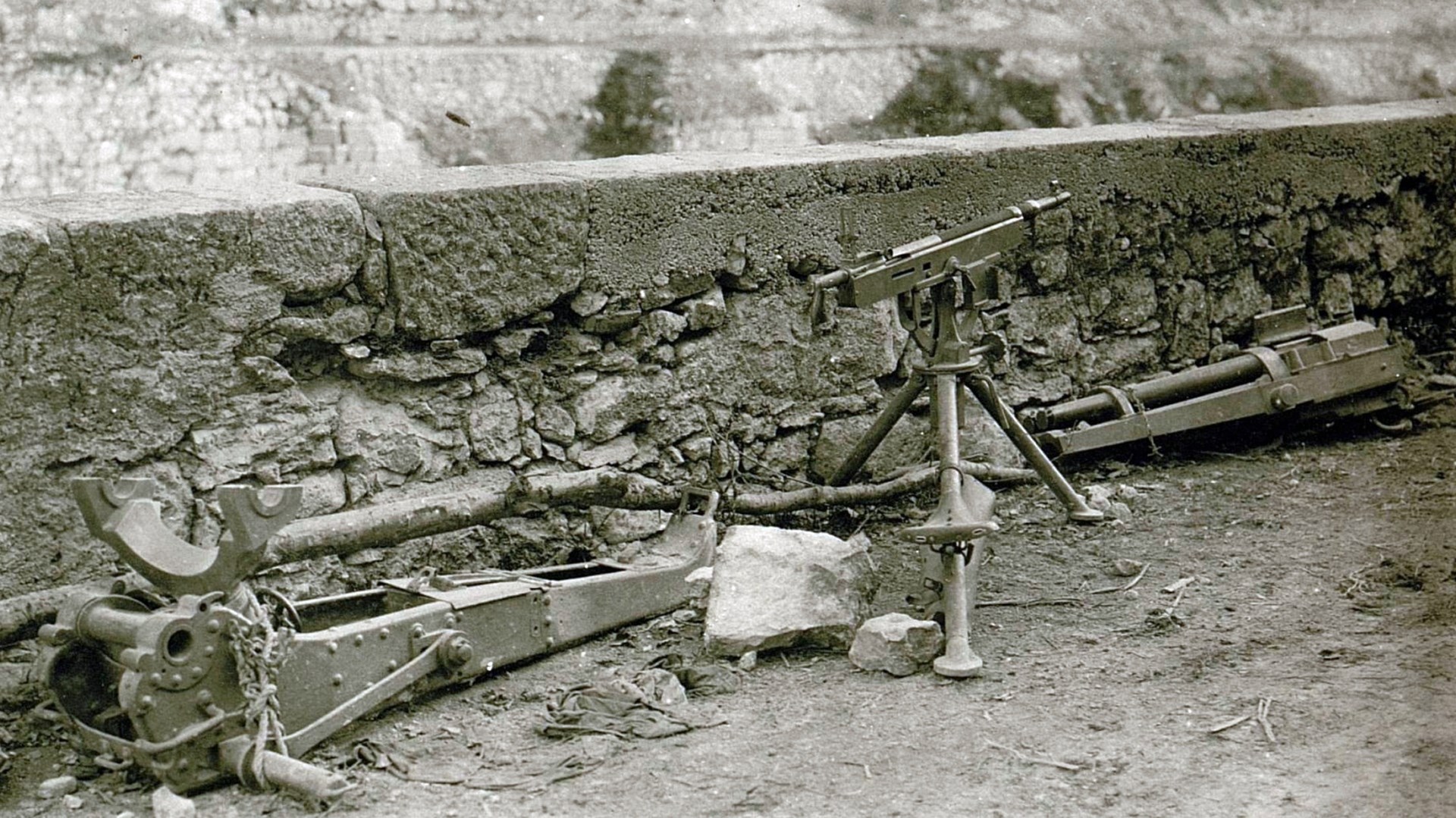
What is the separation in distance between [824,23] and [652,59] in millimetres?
1044

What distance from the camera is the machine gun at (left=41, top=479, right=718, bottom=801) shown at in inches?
112

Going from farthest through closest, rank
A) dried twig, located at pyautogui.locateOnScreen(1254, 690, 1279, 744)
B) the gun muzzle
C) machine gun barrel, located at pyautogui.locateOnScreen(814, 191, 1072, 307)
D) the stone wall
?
1. the gun muzzle
2. machine gun barrel, located at pyautogui.locateOnScreen(814, 191, 1072, 307)
3. the stone wall
4. dried twig, located at pyautogui.locateOnScreen(1254, 690, 1279, 744)

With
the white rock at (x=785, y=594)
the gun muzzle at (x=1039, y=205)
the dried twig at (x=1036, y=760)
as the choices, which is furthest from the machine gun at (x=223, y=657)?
the gun muzzle at (x=1039, y=205)

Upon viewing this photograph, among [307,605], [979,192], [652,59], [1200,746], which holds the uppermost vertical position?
[652,59]

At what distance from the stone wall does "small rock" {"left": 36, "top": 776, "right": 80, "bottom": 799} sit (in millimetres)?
500

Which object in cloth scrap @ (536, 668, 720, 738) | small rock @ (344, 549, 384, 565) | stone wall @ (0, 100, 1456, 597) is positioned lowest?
cloth scrap @ (536, 668, 720, 738)

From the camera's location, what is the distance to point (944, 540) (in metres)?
3.48

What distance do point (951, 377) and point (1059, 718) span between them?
1107 mm

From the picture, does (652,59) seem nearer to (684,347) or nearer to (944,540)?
(684,347)

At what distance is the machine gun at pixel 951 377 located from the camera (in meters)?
3.52

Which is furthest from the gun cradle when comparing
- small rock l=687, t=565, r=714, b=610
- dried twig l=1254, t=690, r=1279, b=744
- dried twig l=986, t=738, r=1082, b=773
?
dried twig l=986, t=738, r=1082, b=773

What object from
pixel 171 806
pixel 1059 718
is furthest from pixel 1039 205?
pixel 171 806

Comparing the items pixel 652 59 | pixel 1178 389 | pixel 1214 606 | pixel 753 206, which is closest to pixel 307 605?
pixel 753 206

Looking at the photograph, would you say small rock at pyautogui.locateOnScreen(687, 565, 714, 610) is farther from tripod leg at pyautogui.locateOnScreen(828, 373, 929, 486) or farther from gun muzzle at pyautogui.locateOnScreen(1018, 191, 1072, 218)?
gun muzzle at pyautogui.locateOnScreen(1018, 191, 1072, 218)
